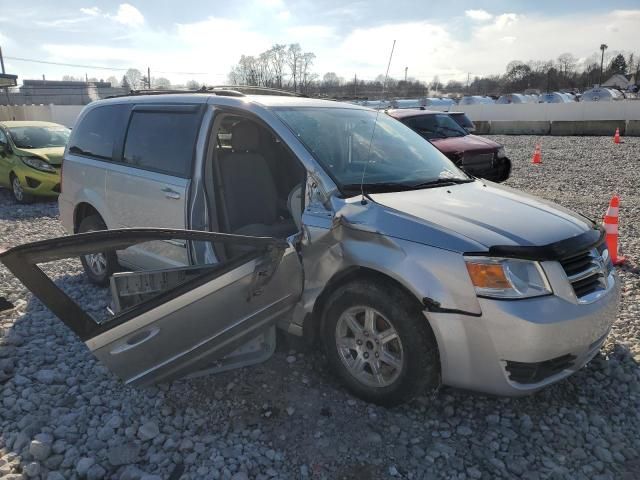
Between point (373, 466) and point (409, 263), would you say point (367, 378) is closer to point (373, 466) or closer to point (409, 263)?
point (373, 466)

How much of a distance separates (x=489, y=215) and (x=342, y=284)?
3.22 ft

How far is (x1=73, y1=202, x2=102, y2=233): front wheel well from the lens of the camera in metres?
4.93

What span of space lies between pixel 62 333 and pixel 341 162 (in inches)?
109

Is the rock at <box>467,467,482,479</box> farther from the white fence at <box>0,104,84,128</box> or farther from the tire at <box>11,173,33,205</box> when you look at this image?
the white fence at <box>0,104,84,128</box>

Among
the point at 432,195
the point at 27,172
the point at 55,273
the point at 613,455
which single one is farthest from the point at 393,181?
the point at 27,172

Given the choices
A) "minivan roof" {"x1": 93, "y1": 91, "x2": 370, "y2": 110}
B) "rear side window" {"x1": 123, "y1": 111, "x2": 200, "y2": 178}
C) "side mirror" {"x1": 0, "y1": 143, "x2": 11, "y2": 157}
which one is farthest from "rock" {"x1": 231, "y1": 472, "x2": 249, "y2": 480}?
"side mirror" {"x1": 0, "y1": 143, "x2": 11, "y2": 157}

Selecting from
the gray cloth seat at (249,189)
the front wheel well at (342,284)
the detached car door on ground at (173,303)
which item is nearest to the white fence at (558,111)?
the gray cloth seat at (249,189)

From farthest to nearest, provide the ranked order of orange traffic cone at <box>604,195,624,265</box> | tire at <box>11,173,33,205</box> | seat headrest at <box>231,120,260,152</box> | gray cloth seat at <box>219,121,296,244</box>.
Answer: tire at <box>11,173,33,205</box> < orange traffic cone at <box>604,195,624,265</box> < seat headrest at <box>231,120,260,152</box> < gray cloth seat at <box>219,121,296,244</box>

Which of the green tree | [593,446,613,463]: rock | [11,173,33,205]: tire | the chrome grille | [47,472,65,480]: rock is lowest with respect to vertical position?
[47,472,65,480]: rock

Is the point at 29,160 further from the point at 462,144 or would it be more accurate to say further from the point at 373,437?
the point at 373,437

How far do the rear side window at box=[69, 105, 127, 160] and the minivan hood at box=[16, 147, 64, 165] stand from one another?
535 cm

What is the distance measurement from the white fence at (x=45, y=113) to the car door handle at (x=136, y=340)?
2802cm

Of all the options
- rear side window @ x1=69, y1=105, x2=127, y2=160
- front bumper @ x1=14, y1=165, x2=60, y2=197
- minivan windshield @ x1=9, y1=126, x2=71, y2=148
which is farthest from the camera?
minivan windshield @ x1=9, y1=126, x2=71, y2=148

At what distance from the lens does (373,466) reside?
2.61m
